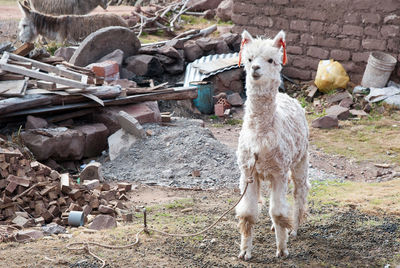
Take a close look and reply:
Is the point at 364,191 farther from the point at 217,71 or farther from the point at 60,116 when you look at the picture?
the point at 217,71

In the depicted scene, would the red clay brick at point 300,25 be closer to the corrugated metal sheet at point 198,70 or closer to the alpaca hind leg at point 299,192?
the corrugated metal sheet at point 198,70

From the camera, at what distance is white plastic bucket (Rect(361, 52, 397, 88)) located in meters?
12.7

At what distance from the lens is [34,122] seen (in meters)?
9.28

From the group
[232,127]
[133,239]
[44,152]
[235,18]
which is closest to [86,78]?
[44,152]

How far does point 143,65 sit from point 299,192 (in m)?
8.15

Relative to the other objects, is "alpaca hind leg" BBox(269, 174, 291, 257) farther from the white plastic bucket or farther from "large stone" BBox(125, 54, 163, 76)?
"large stone" BBox(125, 54, 163, 76)

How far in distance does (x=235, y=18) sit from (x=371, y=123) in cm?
524

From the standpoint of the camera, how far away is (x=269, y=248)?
586cm

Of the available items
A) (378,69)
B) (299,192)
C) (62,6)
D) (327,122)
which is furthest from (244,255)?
(62,6)

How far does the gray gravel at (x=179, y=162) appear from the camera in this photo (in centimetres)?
865

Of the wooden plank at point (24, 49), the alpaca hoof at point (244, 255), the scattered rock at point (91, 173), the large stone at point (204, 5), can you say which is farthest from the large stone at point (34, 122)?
the large stone at point (204, 5)

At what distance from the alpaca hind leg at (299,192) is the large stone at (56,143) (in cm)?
445

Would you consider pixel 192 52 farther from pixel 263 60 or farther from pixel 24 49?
pixel 263 60

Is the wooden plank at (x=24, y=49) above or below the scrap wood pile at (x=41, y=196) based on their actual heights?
above
